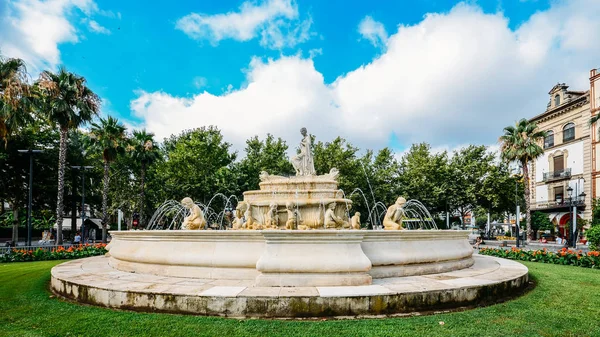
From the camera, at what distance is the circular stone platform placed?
562cm

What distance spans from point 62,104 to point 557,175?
45593mm

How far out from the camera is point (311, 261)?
657 cm

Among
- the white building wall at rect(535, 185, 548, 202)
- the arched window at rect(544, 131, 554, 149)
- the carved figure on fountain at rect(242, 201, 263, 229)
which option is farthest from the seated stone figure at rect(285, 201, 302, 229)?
the white building wall at rect(535, 185, 548, 202)

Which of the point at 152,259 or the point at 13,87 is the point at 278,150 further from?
the point at 152,259

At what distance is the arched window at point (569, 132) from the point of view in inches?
1540

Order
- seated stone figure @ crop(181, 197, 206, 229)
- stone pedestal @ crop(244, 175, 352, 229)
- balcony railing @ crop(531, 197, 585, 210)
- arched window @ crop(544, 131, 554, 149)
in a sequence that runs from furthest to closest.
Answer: arched window @ crop(544, 131, 554, 149) < balcony railing @ crop(531, 197, 585, 210) < stone pedestal @ crop(244, 175, 352, 229) < seated stone figure @ crop(181, 197, 206, 229)

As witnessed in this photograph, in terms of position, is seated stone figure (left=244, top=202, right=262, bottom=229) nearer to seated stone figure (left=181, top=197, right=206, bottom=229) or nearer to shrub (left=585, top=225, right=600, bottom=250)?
seated stone figure (left=181, top=197, right=206, bottom=229)

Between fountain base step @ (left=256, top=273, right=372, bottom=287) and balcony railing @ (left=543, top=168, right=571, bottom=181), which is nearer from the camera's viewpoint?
fountain base step @ (left=256, top=273, right=372, bottom=287)

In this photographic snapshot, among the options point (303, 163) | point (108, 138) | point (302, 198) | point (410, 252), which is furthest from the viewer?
point (108, 138)

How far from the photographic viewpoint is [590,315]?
6027 mm

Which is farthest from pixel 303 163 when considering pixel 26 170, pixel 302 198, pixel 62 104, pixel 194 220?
pixel 26 170

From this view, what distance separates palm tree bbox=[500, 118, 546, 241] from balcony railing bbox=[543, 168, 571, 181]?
9233 millimetres

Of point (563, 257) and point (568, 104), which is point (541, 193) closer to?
point (568, 104)

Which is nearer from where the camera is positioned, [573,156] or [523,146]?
[523,146]
